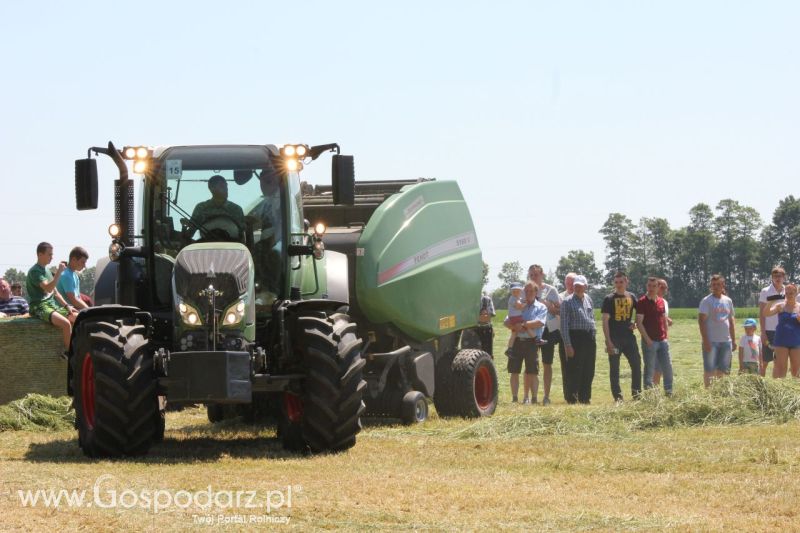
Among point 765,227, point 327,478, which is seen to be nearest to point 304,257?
point 327,478

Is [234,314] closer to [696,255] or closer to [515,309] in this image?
[515,309]

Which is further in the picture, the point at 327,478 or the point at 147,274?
the point at 147,274

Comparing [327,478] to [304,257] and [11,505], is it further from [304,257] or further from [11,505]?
[304,257]

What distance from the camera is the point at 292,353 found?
11953mm

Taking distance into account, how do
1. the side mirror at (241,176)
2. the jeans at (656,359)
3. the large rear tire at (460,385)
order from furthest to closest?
the jeans at (656,359) < the large rear tire at (460,385) < the side mirror at (241,176)

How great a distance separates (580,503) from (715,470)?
2.17 metres

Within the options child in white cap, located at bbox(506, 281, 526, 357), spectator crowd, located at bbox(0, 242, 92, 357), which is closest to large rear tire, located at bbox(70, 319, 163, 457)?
spectator crowd, located at bbox(0, 242, 92, 357)

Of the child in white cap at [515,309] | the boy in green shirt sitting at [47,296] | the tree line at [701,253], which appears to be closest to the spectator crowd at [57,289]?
the boy in green shirt sitting at [47,296]

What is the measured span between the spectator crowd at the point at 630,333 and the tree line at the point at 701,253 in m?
118

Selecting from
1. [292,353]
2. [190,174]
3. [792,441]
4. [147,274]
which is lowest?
[792,441]

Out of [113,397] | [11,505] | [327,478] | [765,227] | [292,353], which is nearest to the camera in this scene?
[11,505]

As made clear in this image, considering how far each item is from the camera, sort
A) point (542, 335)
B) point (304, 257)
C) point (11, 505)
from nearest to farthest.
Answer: point (11, 505) → point (304, 257) → point (542, 335)

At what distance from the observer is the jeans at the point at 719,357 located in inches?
739

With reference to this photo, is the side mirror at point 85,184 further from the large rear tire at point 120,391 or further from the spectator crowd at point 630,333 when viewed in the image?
the spectator crowd at point 630,333
